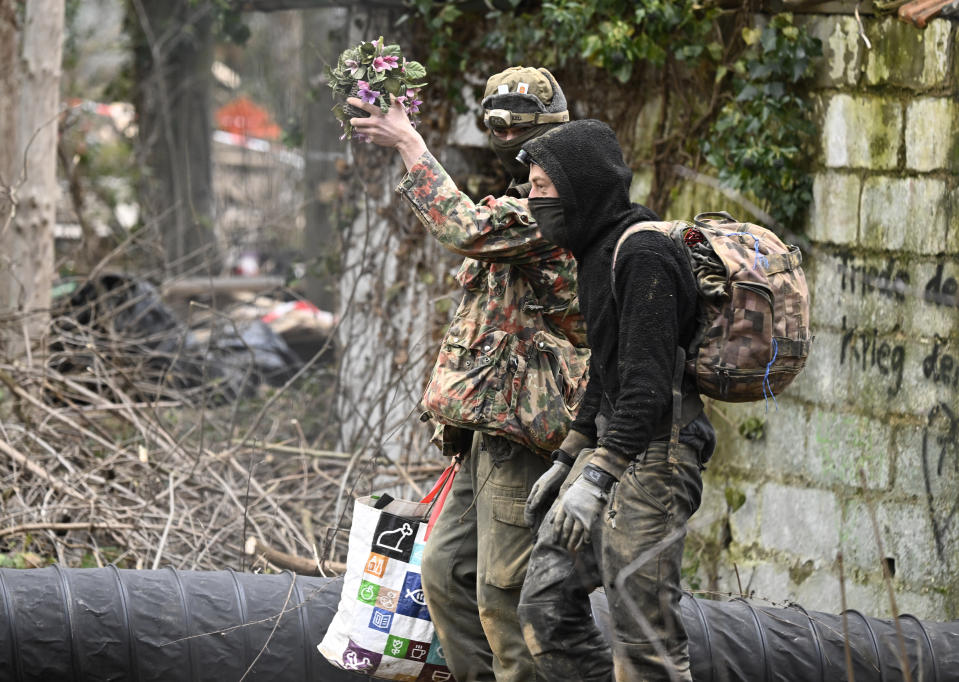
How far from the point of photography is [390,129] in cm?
312

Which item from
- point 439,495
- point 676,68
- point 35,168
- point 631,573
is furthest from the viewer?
point 35,168

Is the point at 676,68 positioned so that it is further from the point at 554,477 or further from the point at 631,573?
the point at 631,573

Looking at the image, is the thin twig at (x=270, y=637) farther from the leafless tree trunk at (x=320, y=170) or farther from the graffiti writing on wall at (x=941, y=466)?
the leafless tree trunk at (x=320, y=170)

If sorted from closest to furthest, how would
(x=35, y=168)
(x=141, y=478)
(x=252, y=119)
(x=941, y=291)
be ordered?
(x=941, y=291), (x=141, y=478), (x=35, y=168), (x=252, y=119)

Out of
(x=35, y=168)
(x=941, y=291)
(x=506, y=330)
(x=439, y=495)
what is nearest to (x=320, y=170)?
(x=35, y=168)

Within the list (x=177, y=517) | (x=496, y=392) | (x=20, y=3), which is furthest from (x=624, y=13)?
(x=20, y=3)

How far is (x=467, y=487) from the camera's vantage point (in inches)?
130

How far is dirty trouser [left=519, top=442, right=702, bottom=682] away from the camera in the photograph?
2721 mm

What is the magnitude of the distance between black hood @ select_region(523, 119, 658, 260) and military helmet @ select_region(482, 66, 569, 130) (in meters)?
0.30

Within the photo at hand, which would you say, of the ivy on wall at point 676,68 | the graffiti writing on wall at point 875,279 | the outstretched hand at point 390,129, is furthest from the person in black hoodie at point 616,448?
the ivy on wall at point 676,68

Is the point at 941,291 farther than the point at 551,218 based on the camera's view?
Yes

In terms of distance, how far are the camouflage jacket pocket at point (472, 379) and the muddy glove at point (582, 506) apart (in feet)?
1.36

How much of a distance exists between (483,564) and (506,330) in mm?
644

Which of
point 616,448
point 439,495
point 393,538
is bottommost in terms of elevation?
point 393,538
